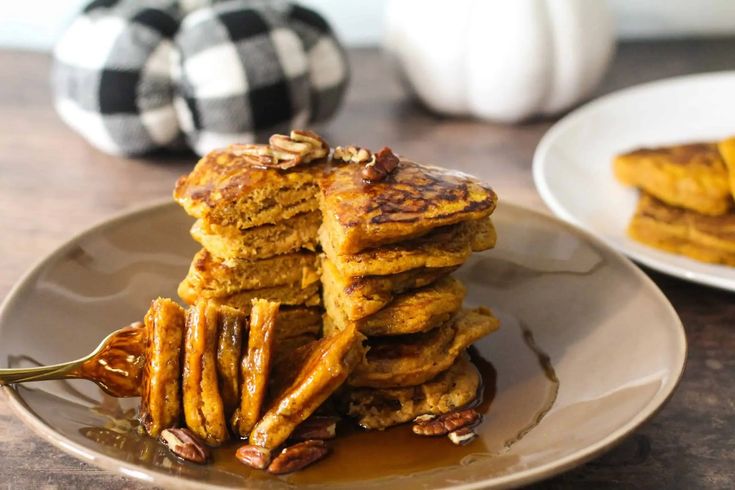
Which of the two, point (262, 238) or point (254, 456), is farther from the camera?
point (262, 238)

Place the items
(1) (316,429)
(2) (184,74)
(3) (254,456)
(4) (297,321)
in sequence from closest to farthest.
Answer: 1. (3) (254,456)
2. (1) (316,429)
3. (4) (297,321)
4. (2) (184,74)

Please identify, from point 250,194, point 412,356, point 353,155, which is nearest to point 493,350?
point 412,356

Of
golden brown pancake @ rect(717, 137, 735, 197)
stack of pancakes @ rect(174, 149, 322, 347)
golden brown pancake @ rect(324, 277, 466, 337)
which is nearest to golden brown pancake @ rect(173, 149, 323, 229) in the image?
stack of pancakes @ rect(174, 149, 322, 347)

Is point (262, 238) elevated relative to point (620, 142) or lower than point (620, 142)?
elevated

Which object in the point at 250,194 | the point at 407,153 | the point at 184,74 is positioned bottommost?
the point at 407,153

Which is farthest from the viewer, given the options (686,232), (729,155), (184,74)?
(184,74)

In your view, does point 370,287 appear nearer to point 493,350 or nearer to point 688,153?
point 493,350

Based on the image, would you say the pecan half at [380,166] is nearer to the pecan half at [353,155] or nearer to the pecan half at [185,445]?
the pecan half at [353,155]

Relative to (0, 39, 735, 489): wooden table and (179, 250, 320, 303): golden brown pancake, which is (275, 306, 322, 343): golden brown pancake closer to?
(179, 250, 320, 303): golden brown pancake
